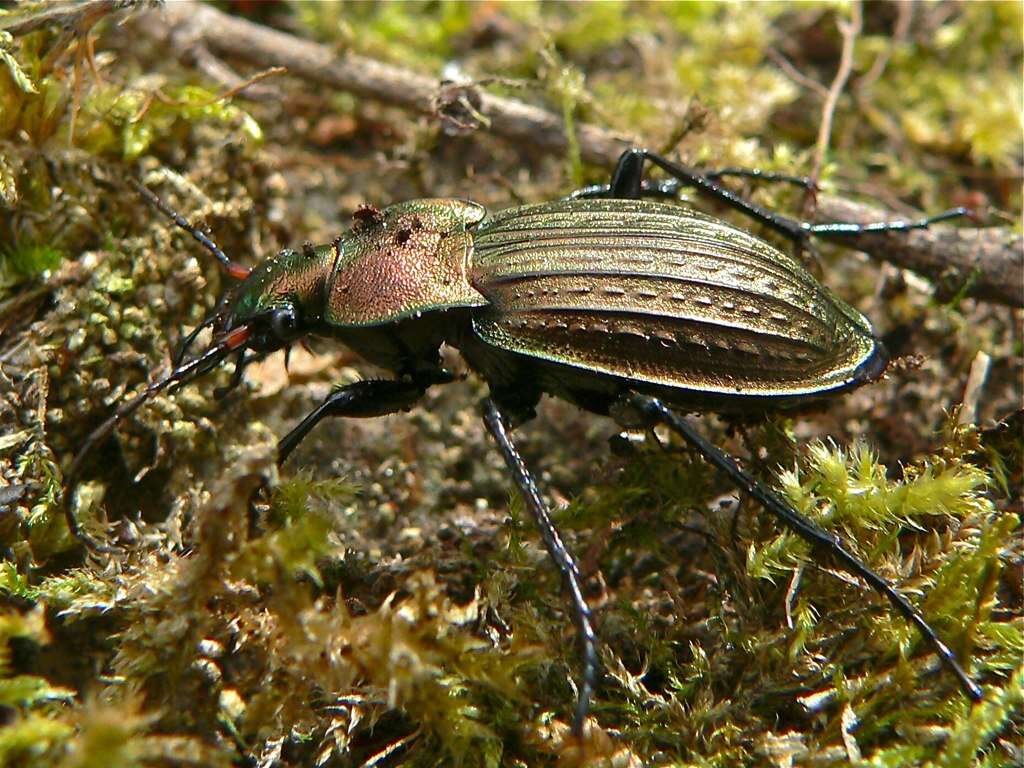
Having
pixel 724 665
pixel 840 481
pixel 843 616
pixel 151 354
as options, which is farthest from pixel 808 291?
pixel 151 354

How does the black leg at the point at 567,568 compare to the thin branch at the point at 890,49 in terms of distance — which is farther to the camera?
the thin branch at the point at 890,49

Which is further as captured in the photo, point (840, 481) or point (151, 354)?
point (151, 354)

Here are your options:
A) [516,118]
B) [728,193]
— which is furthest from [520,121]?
[728,193]

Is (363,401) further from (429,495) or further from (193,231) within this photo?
(193,231)

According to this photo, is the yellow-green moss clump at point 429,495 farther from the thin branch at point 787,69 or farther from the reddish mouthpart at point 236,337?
the reddish mouthpart at point 236,337

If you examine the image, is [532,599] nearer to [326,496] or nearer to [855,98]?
[326,496]

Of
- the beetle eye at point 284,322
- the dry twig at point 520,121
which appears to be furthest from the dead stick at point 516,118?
the beetle eye at point 284,322
